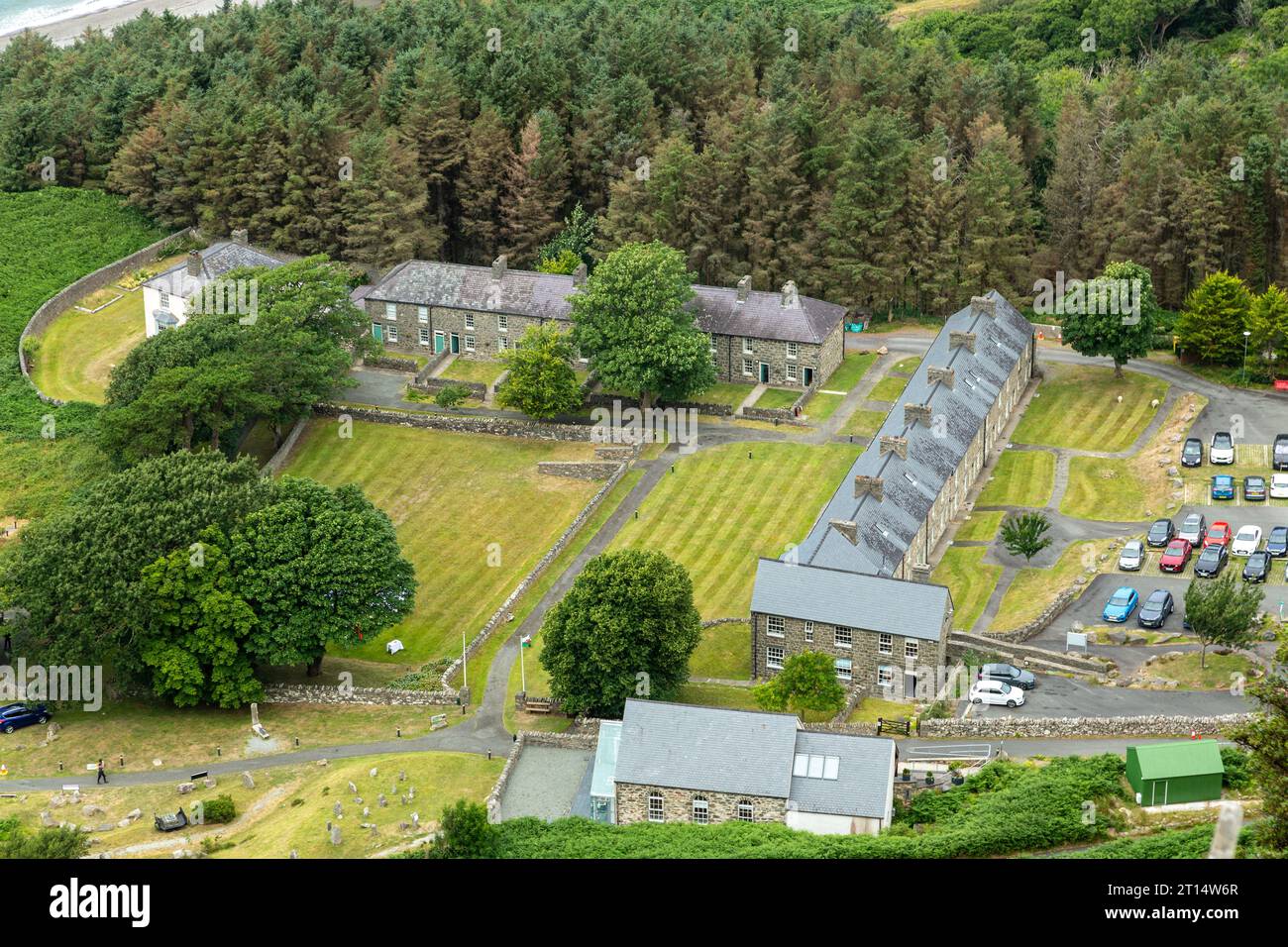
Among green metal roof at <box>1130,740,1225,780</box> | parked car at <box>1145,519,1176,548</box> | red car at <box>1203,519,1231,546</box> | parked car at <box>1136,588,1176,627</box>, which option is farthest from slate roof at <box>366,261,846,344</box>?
green metal roof at <box>1130,740,1225,780</box>

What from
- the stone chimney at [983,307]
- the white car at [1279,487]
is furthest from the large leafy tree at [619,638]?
the stone chimney at [983,307]

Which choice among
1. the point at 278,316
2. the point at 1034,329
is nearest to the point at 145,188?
the point at 278,316

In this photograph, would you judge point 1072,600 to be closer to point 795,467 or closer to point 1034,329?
point 795,467

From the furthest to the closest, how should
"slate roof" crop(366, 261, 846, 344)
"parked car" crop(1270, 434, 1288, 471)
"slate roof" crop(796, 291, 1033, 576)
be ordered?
"slate roof" crop(366, 261, 846, 344) < "parked car" crop(1270, 434, 1288, 471) < "slate roof" crop(796, 291, 1033, 576)

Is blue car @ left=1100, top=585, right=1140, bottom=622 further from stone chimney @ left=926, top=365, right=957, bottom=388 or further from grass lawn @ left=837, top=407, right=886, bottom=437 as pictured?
grass lawn @ left=837, top=407, right=886, bottom=437

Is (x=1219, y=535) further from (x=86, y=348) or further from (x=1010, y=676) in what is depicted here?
(x=86, y=348)

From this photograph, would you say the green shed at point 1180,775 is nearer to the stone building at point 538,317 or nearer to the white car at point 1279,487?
the white car at point 1279,487

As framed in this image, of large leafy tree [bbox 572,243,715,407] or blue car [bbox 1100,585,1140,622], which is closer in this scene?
blue car [bbox 1100,585,1140,622]
